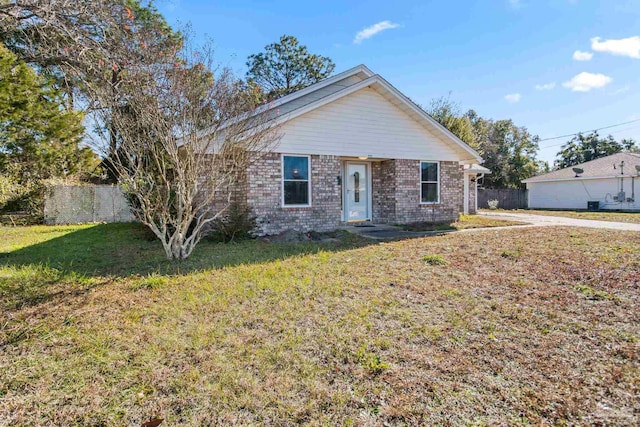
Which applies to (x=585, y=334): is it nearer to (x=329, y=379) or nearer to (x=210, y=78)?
(x=329, y=379)

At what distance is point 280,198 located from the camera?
10.1m

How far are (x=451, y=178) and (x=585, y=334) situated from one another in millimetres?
10599

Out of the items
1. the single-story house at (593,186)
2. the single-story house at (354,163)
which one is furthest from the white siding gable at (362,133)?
the single-story house at (593,186)

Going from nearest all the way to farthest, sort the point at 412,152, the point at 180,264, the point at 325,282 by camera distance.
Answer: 1. the point at 325,282
2. the point at 180,264
3. the point at 412,152

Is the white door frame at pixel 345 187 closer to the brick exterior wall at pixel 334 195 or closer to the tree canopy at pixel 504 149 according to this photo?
the brick exterior wall at pixel 334 195

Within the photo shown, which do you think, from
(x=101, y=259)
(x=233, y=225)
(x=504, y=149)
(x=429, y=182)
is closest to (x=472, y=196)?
(x=429, y=182)

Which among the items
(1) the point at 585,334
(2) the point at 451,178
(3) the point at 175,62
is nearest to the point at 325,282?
(1) the point at 585,334

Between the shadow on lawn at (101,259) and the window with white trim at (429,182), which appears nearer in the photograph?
the shadow on lawn at (101,259)

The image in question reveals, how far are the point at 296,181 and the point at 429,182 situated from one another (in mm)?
5407

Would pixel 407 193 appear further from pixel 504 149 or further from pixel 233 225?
pixel 504 149

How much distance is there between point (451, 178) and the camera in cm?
1329

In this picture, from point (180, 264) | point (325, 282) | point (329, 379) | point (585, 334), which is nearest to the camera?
point (329, 379)

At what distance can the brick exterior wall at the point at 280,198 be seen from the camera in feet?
32.2

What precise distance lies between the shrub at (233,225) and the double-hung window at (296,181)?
4.70ft
